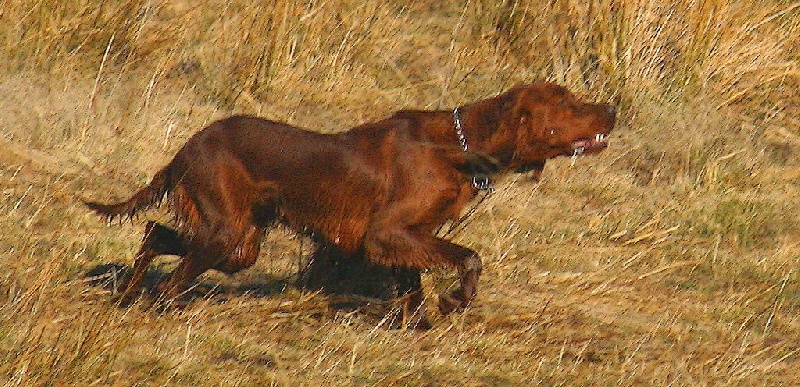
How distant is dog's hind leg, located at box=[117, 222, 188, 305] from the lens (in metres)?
5.54

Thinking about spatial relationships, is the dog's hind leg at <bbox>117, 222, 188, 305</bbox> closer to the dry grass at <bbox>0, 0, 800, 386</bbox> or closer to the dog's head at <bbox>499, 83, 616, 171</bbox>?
the dry grass at <bbox>0, 0, 800, 386</bbox>

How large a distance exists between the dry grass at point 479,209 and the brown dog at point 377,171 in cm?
31

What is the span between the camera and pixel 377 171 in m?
5.34

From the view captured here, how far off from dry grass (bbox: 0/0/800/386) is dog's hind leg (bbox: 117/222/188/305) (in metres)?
0.11

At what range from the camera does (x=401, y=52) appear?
8438 mm

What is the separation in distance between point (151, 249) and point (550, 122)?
1593mm

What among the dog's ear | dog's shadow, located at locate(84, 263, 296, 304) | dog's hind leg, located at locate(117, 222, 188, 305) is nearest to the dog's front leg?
the dog's ear

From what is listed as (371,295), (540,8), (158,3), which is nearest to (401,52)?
(540,8)

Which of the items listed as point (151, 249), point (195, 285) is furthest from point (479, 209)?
point (151, 249)

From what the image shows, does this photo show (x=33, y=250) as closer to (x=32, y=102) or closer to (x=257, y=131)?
(x=257, y=131)

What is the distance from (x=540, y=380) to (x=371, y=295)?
1.07 m

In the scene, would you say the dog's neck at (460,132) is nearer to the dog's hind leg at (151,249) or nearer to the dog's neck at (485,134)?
the dog's neck at (485,134)

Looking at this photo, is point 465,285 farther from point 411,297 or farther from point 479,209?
point 479,209

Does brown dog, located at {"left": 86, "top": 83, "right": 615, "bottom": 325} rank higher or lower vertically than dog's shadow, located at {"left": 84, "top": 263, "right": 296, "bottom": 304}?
higher
